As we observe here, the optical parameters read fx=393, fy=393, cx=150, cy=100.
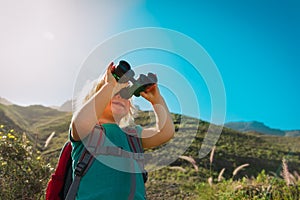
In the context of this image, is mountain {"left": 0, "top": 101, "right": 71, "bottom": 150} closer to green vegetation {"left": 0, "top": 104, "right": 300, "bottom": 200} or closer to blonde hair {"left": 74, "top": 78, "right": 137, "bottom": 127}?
green vegetation {"left": 0, "top": 104, "right": 300, "bottom": 200}

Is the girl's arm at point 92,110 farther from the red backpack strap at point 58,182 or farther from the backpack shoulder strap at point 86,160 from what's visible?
the red backpack strap at point 58,182

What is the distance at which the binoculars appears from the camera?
6.16 feet

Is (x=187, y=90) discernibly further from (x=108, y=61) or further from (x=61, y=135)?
(x=61, y=135)

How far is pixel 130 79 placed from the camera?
1.95 m

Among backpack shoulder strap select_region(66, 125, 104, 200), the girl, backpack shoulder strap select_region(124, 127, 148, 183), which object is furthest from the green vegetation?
backpack shoulder strap select_region(66, 125, 104, 200)

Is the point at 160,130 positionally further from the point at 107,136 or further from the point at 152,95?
the point at 107,136

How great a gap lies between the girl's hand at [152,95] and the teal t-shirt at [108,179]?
0.33 meters

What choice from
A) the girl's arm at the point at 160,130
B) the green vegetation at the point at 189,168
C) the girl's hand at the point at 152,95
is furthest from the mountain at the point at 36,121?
the girl's hand at the point at 152,95

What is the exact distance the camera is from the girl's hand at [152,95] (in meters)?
2.17

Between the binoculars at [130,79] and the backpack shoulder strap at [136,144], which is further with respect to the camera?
the backpack shoulder strap at [136,144]

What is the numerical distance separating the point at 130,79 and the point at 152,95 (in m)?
0.30

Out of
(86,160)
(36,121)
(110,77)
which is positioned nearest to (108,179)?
(86,160)

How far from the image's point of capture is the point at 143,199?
197cm

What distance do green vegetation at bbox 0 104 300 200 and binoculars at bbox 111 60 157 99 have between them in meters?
0.35
